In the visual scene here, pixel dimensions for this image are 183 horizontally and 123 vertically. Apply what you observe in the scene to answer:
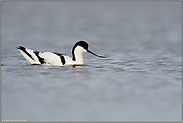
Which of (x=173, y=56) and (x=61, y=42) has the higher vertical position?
(x=61, y=42)

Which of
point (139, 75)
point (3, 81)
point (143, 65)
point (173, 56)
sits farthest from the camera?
point (173, 56)

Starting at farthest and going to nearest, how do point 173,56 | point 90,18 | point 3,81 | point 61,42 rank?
point 90,18, point 61,42, point 173,56, point 3,81

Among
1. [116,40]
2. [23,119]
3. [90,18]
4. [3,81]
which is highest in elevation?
[90,18]

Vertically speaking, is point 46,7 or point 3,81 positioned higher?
point 46,7

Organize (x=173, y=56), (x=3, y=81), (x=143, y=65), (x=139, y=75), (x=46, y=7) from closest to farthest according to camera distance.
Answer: (x=3, y=81), (x=139, y=75), (x=143, y=65), (x=173, y=56), (x=46, y=7)

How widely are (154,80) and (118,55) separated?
3870 millimetres

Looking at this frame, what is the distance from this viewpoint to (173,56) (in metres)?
11.5

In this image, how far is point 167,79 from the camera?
323 inches

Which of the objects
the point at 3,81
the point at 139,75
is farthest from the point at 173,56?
the point at 3,81

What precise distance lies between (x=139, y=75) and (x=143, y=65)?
4.69 ft

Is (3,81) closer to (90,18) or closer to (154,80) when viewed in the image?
(154,80)

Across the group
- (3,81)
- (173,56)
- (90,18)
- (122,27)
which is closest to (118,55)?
(173,56)

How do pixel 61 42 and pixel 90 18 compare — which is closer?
pixel 61 42

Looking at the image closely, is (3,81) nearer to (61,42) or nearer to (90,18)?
(61,42)
